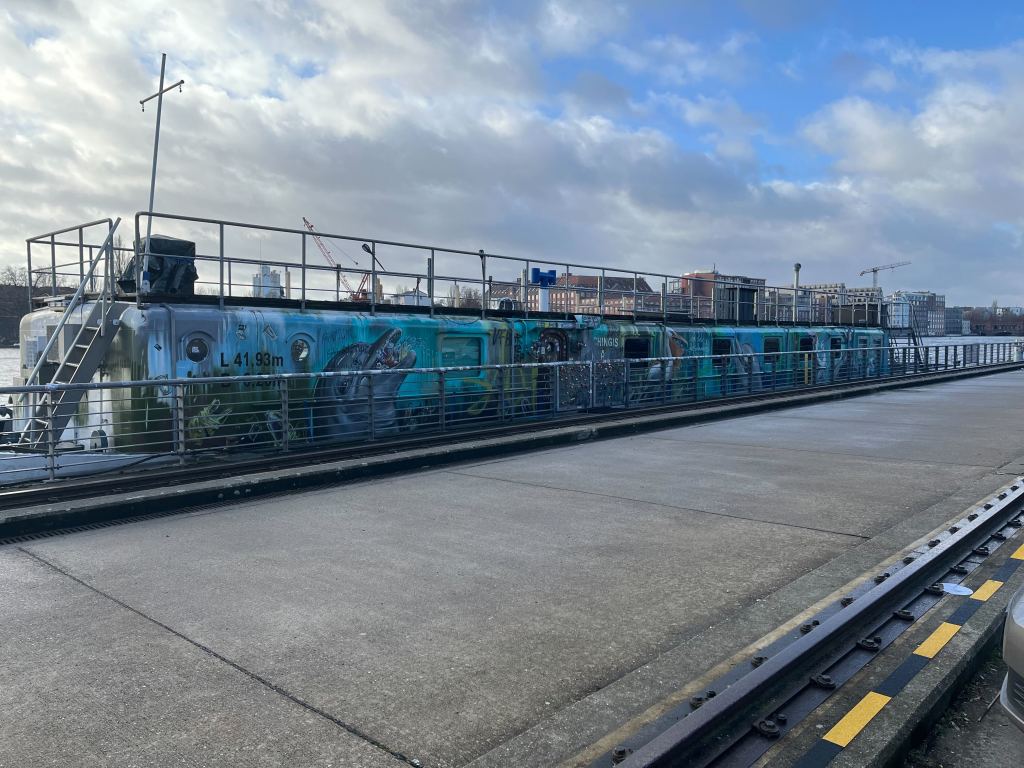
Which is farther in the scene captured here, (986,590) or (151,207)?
(151,207)

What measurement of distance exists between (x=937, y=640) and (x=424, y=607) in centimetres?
305

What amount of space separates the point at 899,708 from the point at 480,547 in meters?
3.61

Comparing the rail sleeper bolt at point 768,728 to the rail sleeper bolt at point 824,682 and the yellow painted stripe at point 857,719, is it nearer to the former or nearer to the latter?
the yellow painted stripe at point 857,719

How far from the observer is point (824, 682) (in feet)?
12.9

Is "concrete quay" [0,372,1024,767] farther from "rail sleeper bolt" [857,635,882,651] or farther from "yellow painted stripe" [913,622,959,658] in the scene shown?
"yellow painted stripe" [913,622,959,658]

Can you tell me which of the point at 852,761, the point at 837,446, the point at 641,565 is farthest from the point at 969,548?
the point at 837,446

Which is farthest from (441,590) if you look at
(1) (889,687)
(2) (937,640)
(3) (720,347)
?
(3) (720,347)

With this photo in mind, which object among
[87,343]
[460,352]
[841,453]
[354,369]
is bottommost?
[841,453]

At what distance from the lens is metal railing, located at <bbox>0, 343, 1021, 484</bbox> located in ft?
32.6

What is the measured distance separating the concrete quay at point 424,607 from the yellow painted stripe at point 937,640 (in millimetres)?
744

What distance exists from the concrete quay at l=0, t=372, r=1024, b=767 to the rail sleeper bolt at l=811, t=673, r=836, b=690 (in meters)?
0.51

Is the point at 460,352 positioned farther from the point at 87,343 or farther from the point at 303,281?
the point at 87,343

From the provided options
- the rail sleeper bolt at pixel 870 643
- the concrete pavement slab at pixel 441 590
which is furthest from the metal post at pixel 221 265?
the rail sleeper bolt at pixel 870 643

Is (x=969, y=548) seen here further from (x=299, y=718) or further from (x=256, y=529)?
(x=256, y=529)
